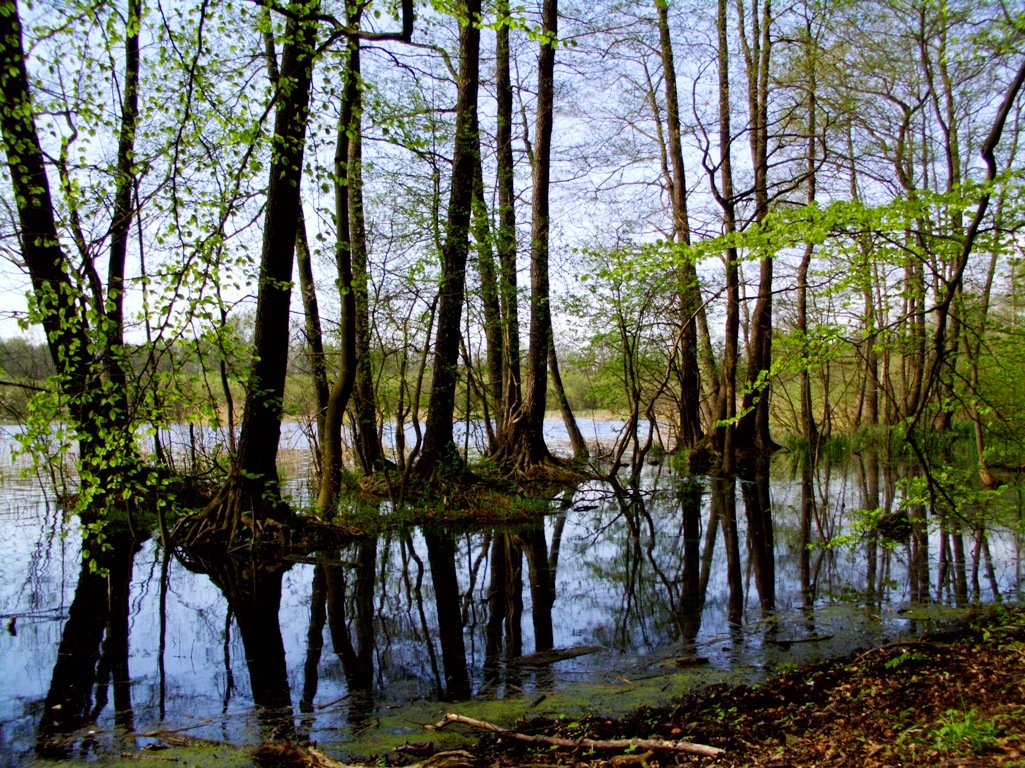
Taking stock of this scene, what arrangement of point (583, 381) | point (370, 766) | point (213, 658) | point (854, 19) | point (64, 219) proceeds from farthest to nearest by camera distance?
point (583, 381) → point (854, 19) → point (213, 658) → point (64, 219) → point (370, 766)

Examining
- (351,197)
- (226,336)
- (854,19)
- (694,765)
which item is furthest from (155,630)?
(854,19)

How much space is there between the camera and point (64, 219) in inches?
168

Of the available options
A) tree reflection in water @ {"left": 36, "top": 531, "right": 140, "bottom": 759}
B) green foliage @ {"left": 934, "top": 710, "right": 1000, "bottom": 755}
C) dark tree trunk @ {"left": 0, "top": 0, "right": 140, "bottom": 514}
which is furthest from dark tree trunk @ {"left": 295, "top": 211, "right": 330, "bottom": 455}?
green foliage @ {"left": 934, "top": 710, "right": 1000, "bottom": 755}

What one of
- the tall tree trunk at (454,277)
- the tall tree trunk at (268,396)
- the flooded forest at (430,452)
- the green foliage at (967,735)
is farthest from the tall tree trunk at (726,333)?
the green foliage at (967,735)

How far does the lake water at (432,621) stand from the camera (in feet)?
12.6

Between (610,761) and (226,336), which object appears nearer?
(610,761)

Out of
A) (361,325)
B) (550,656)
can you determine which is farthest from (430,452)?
(550,656)

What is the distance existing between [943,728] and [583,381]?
15.7 metres

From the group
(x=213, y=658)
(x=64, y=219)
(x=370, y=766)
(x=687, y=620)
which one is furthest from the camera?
(x=687, y=620)

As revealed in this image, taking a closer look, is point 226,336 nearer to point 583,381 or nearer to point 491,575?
point 491,575

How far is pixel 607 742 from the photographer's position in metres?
2.89

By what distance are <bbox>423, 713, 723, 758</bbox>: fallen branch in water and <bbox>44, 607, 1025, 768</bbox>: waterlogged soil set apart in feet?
0.08

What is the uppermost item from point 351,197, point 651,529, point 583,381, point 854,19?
point 854,19

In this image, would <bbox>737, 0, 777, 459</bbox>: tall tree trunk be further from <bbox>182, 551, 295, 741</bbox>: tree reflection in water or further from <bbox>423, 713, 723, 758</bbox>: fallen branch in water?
<bbox>423, 713, 723, 758</bbox>: fallen branch in water
